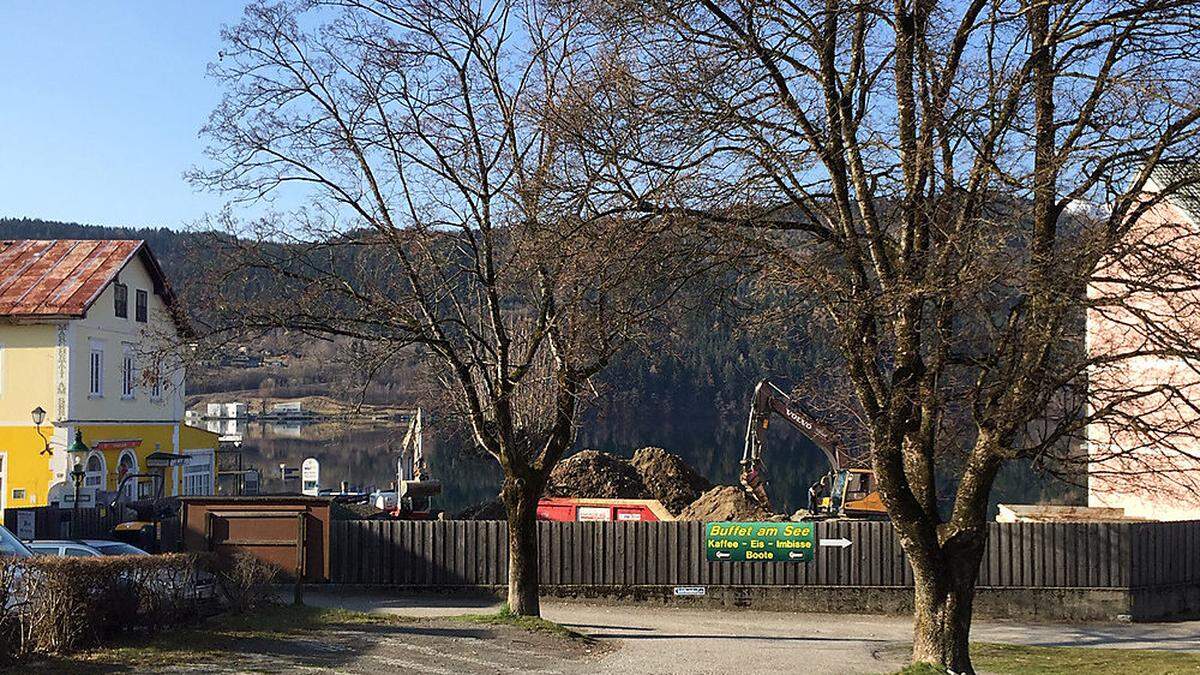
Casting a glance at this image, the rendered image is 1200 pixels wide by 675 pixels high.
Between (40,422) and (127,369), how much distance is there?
5.93 meters

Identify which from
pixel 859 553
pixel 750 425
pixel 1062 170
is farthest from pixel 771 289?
pixel 750 425

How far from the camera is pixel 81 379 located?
1592 inches

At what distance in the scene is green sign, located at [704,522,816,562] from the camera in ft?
90.4

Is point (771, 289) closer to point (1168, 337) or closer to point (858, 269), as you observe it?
point (858, 269)

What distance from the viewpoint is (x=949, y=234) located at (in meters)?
13.2

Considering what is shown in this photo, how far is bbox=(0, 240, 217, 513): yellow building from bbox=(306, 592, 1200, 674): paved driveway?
593 inches

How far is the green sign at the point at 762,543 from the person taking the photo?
27.5m

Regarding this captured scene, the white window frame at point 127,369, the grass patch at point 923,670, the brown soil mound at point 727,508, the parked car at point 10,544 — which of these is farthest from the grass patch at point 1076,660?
the white window frame at point 127,369

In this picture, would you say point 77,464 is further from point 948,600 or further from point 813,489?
point 948,600

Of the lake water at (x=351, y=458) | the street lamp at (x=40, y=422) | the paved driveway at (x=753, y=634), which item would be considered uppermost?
the street lamp at (x=40, y=422)

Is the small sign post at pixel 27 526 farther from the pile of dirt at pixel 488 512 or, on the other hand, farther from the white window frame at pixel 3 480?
the pile of dirt at pixel 488 512

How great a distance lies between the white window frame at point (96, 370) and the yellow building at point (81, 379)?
0.10 feet

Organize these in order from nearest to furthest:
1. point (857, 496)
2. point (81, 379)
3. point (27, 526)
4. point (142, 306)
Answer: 1. point (27, 526)
2. point (857, 496)
3. point (81, 379)
4. point (142, 306)

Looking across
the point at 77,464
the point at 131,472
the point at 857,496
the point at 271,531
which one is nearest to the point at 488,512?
the point at 857,496
